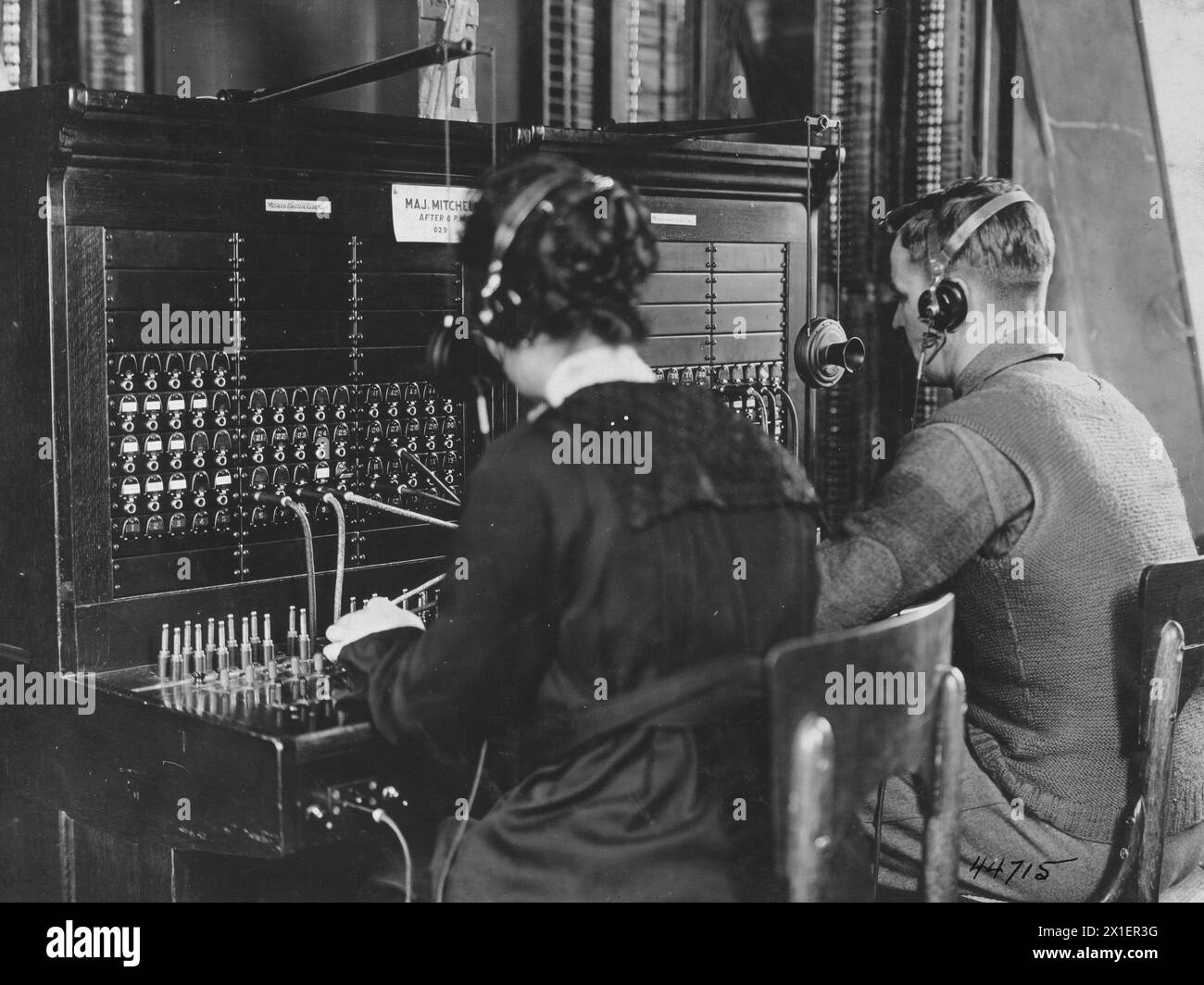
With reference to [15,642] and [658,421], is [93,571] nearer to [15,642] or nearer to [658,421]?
[15,642]

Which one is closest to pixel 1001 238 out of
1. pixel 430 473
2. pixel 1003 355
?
pixel 1003 355

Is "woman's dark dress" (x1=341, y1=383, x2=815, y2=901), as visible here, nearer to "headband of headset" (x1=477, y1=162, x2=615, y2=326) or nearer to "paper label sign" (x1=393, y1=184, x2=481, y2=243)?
"headband of headset" (x1=477, y1=162, x2=615, y2=326)

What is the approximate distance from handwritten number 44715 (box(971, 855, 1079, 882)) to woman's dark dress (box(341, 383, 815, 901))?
0.54 meters

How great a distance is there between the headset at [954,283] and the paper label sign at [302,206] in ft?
3.52

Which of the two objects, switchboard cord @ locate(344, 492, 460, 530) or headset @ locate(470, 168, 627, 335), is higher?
headset @ locate(470, 168, 627, 335)

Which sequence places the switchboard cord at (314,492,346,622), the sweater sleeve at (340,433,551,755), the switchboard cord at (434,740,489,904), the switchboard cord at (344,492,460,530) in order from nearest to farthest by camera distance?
1. the sweater sleeve at (340,433,551,755)
2. the switchboard cord at (434,740,489,904)
3. the switchboard cord at (314,492,346,622)
4. the switchboard cord at (344,492,460,530)

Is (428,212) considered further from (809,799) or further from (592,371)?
(809,799)

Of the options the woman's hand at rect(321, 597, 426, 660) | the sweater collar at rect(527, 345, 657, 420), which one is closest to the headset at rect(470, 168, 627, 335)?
the sweater collar at rect(527, 345, 657, 420)

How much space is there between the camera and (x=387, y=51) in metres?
3.19

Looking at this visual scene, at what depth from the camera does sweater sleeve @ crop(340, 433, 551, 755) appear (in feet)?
5.97

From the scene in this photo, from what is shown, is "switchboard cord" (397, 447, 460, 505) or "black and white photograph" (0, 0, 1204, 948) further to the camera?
"switchboard cord" (397, 447, 460, 505)

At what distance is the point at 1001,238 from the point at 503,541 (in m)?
1.24

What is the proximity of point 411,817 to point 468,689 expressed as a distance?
465 mm
